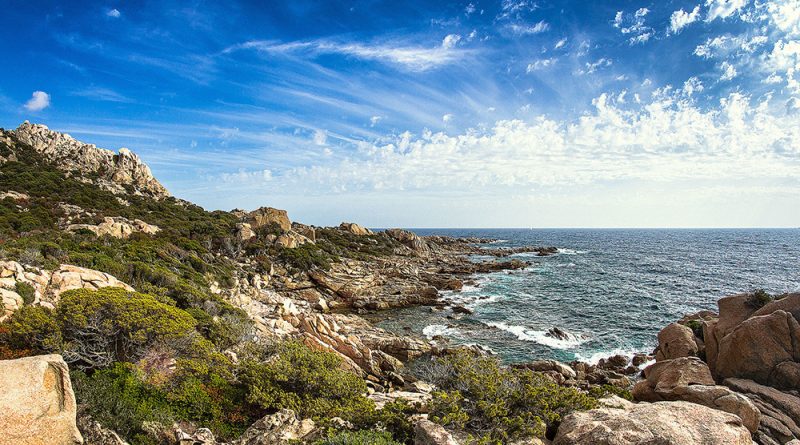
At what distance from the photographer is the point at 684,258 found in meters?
77.4

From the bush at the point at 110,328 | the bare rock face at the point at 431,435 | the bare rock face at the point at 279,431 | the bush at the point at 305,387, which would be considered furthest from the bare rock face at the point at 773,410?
the bush at the point at 110,328

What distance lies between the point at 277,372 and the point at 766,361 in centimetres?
2132

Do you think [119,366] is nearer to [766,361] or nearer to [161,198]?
[766,361]

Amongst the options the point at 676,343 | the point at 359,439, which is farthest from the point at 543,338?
the point at 359,439

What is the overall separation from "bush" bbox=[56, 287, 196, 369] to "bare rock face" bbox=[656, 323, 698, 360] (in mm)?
25342

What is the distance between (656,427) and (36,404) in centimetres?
1241

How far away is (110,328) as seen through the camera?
12.0m

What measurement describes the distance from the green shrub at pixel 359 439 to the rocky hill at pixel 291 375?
4 cm

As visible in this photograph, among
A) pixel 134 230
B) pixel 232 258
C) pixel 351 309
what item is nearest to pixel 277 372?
pixel 351 309

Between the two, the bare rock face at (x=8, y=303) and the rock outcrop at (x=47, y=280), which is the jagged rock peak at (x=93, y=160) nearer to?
Answer: the rock outcrop at (x=47, y=280)

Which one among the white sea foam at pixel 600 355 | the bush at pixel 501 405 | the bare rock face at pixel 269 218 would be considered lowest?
the white sea foam at pixel 600 355

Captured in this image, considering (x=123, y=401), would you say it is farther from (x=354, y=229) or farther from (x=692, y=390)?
(x=354, y=229)

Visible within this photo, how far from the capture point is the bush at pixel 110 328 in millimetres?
11680

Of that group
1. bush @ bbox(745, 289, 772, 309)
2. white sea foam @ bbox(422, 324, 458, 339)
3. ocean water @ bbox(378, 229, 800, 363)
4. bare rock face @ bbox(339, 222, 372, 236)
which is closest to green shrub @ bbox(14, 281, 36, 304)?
ocean water @ bbox(378, 229, 800, 363)
